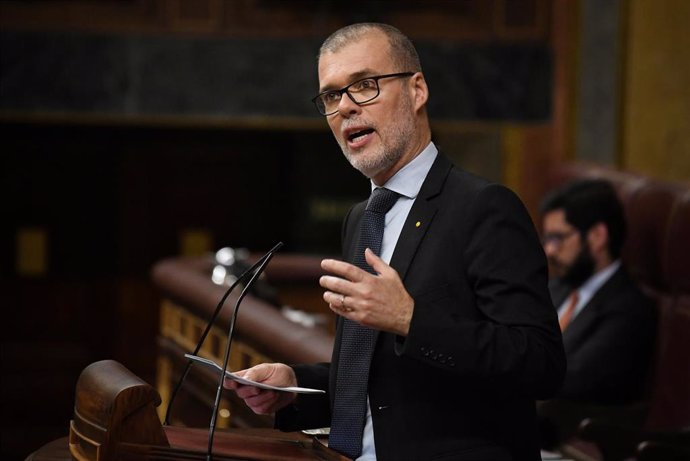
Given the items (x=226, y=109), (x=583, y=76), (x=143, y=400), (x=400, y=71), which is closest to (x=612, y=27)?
(x=583, y=76)

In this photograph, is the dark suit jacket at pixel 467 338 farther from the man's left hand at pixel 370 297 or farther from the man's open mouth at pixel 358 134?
the man's open mouth at pixel 358 134

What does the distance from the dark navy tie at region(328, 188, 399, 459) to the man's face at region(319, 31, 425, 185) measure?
80 mm

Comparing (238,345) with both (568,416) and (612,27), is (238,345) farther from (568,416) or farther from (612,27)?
(612,27)

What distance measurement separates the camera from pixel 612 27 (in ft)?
23.0

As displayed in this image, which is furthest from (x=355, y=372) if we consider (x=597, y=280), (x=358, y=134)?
(x=597, y=280)

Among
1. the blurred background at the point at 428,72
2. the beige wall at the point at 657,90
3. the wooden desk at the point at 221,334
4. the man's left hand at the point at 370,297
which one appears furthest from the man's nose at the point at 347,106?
the beige wall at the point at 657,90

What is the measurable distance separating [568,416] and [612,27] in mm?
3375

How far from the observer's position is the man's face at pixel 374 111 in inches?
91.1

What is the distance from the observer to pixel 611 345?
4.22m

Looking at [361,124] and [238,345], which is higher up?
[361,124]

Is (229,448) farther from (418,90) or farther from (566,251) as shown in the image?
(566,251)

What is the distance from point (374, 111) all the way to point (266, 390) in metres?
0.55

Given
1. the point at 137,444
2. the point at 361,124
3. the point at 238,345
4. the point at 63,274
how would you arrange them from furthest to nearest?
1. the point at 63,274
2. the point at 238,345
3. the point at 361,124
4. the point at 137,444

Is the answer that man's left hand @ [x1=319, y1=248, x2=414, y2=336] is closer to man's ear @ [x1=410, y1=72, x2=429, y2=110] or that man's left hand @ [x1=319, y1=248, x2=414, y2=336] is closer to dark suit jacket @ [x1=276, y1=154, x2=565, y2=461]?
dark suit jacket @ [x1=276, y1=154, x2=565, y2=461]
